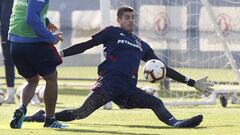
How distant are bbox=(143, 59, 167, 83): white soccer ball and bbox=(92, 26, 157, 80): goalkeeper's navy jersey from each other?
0.44 ft

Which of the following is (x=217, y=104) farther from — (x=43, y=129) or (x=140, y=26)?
(x=43, y=129)

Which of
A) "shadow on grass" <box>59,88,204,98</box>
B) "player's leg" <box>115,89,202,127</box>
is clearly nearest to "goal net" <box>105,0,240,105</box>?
"shadow on grass" <box>59,88,204,98</box>

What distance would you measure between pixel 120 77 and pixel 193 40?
5.98m

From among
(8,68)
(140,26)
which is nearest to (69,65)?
(140,26)

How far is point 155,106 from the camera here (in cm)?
1072

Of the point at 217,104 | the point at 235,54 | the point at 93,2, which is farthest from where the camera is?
the point at 93,2

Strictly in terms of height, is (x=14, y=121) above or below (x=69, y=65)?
above

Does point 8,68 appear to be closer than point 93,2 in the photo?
Yes

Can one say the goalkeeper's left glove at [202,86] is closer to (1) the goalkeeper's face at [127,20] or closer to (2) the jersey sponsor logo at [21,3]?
(1) the goalkeeper's face at [127,20]

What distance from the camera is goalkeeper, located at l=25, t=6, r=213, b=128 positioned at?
35.4 ft

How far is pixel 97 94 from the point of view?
35.7 ft

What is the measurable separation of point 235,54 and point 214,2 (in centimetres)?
96

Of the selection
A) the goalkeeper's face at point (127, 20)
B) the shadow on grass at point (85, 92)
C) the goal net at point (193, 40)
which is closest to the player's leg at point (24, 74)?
the goalkeeper's face at point (127, 20)

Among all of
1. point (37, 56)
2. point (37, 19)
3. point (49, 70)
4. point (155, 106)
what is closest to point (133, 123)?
point (155, 106)
